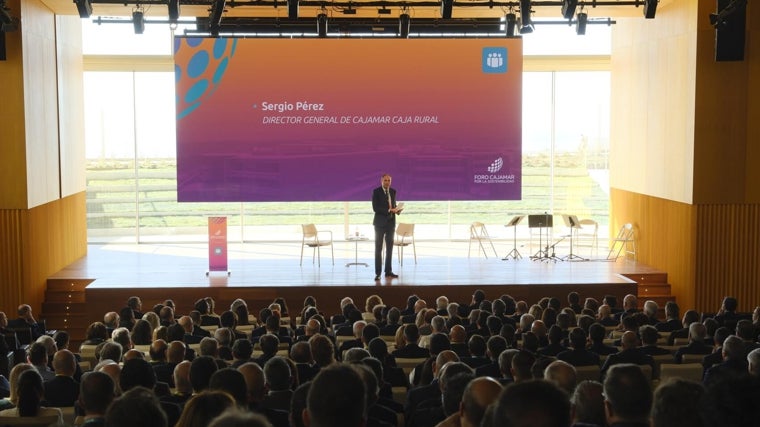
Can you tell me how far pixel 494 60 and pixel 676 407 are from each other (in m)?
13.1

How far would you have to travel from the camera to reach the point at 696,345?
7.63 m

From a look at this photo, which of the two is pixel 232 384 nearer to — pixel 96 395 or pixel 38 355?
pixel 96 395

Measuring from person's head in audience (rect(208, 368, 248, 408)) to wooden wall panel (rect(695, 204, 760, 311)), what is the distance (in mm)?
10509

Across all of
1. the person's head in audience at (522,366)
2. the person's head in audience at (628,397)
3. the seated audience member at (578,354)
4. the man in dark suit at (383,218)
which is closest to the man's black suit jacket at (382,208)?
the man in dark suit at (383,218)

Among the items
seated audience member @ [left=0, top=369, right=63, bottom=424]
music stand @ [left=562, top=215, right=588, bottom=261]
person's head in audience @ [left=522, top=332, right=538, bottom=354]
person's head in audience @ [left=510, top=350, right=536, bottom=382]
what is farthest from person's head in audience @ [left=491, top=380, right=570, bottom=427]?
music stand @ [left=562, top=215, right=588, bottom=261]

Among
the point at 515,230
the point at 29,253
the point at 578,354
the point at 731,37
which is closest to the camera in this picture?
the point at 578,354

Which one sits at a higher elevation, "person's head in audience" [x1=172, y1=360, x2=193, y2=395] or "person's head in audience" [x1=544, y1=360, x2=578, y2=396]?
"person's head in audience" [x1=544, y1=360, x2=578, y2=396]

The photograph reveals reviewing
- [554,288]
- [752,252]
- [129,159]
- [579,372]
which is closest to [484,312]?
[579,372]

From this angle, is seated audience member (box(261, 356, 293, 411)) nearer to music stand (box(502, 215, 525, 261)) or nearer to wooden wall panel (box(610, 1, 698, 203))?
wooden wall panel (box(610, 1, 698, 203))

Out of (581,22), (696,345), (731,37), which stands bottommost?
(696,345)

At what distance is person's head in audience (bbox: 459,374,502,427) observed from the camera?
3.33 m

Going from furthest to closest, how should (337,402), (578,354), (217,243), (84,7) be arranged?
(217,243) < (84,7) < (578,354) < (337,402)

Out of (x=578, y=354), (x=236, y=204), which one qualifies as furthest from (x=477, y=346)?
(x=236, y=204)

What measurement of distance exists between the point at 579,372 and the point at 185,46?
10.3 metres
